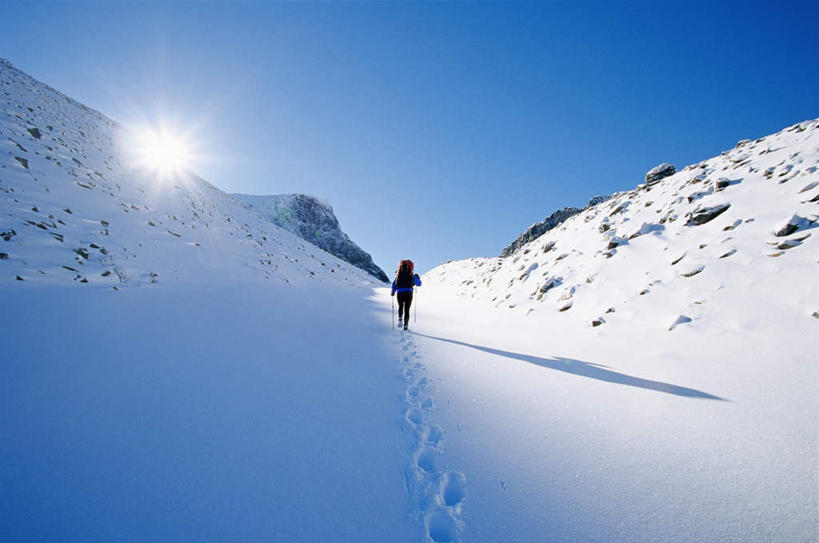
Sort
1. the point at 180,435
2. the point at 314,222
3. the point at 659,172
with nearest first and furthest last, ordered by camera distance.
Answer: the point at 180,435
the point at 659,172
the point at 314,222

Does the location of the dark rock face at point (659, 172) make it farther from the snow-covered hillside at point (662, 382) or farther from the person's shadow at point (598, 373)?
the person's shadow at point (598, 373)

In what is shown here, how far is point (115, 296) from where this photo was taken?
5.53m

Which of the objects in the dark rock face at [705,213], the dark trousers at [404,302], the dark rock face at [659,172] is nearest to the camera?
the dark trousers at [404,302]

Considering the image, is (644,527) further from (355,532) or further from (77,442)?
(77,442)

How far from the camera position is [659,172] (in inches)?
626

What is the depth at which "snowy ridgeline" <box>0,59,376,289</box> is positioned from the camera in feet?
20.5

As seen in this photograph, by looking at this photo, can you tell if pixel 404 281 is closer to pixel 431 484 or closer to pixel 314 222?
pixel 431 484

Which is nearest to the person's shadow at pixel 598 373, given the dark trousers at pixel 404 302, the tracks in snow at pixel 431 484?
the dark trousers at pixel 404 302

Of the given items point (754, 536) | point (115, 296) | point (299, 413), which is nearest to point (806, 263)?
point (754, 536)

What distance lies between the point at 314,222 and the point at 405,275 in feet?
160

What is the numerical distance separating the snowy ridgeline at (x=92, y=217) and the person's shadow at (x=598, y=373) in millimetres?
8797

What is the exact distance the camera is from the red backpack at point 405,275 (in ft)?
30.0

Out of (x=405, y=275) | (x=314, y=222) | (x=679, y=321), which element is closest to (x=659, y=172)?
(x=679, y=321)

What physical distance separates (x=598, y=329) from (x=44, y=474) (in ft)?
30.5
